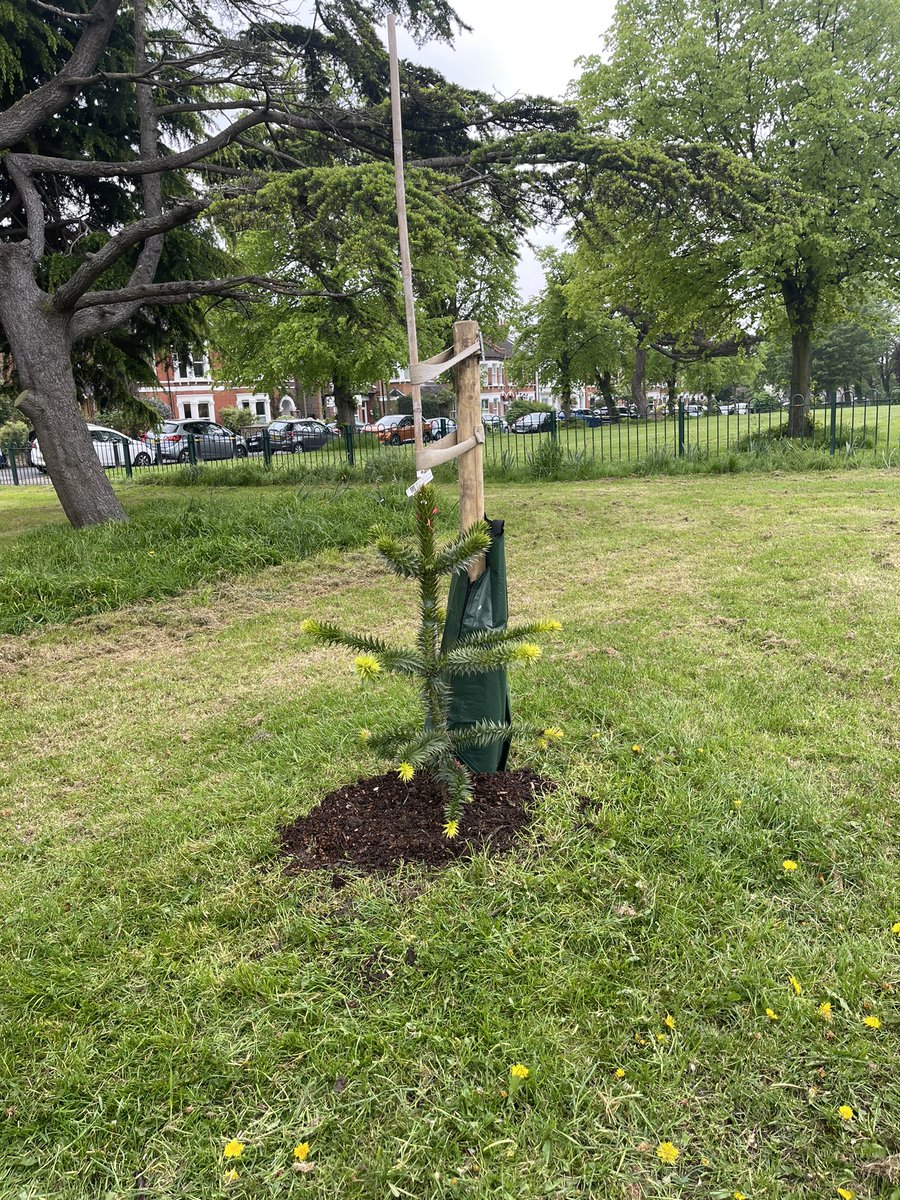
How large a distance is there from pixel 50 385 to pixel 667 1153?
9.61 metres

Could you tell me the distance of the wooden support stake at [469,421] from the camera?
2725 mm

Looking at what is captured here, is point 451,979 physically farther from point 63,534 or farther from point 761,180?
point 761,180

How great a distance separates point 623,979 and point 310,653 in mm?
3474

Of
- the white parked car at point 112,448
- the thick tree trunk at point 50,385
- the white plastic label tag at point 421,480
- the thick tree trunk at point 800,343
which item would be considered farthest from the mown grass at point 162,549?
the white parked car at point 112,448

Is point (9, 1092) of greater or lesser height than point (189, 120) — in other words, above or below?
below

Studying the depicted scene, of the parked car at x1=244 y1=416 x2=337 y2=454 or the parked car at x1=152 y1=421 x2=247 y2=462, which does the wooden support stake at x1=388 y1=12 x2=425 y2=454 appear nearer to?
the parked car at x1=152 y1=421 x2=247 y2=462

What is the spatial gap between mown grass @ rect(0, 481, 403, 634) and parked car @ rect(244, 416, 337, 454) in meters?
11.2

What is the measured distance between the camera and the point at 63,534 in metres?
8.49

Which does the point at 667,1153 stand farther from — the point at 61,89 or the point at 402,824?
the point at 61,89

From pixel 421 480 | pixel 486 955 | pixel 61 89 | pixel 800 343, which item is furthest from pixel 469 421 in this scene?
pixel 800 343

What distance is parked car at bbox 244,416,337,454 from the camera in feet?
73.2

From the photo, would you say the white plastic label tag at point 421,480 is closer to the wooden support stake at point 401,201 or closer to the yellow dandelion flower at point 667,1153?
the wooden support stake at point 401,201

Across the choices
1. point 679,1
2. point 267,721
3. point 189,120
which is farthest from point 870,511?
point 679,1

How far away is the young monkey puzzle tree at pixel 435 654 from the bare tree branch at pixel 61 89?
913 cm
